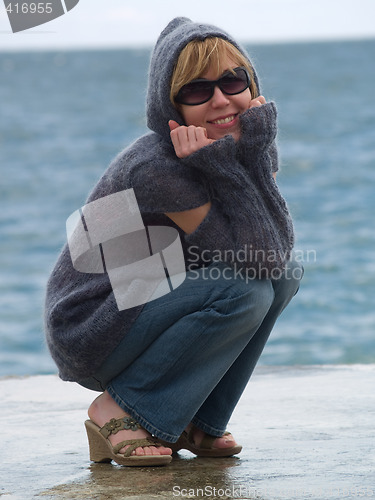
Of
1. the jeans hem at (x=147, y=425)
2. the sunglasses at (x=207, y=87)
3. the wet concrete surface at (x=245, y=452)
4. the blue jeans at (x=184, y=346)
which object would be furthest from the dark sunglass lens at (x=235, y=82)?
the wet concrete surface at (x=245, y=452)

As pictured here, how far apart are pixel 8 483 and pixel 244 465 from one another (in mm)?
609

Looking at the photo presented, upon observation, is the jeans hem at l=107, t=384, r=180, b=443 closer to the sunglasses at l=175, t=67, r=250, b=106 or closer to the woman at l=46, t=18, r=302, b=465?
the woman at l=46, t=18, r=302, b=465

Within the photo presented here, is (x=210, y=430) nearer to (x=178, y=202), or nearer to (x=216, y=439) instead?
(x=216, y=439)

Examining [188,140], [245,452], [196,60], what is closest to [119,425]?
[245,452]

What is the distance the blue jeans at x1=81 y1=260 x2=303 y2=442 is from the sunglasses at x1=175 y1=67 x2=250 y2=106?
444 mm

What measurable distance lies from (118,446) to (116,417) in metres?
0.08

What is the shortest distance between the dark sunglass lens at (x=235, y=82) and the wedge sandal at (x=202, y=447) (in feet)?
3.10

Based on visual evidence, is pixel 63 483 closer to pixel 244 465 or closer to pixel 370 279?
pixel 244 465

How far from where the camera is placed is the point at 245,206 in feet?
7.62

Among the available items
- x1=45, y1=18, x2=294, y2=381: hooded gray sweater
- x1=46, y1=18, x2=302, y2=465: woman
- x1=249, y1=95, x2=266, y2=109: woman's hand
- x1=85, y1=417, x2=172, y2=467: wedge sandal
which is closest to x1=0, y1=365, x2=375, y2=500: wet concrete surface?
x1=85, y1=417, x2=172, y2=467: wedge sandal

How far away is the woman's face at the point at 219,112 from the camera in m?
2.41

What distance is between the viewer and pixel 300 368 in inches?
153

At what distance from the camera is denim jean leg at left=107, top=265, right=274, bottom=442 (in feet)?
7.57

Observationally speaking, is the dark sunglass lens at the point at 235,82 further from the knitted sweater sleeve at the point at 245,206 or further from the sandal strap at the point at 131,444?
the sandal strap at the point at 131,444
